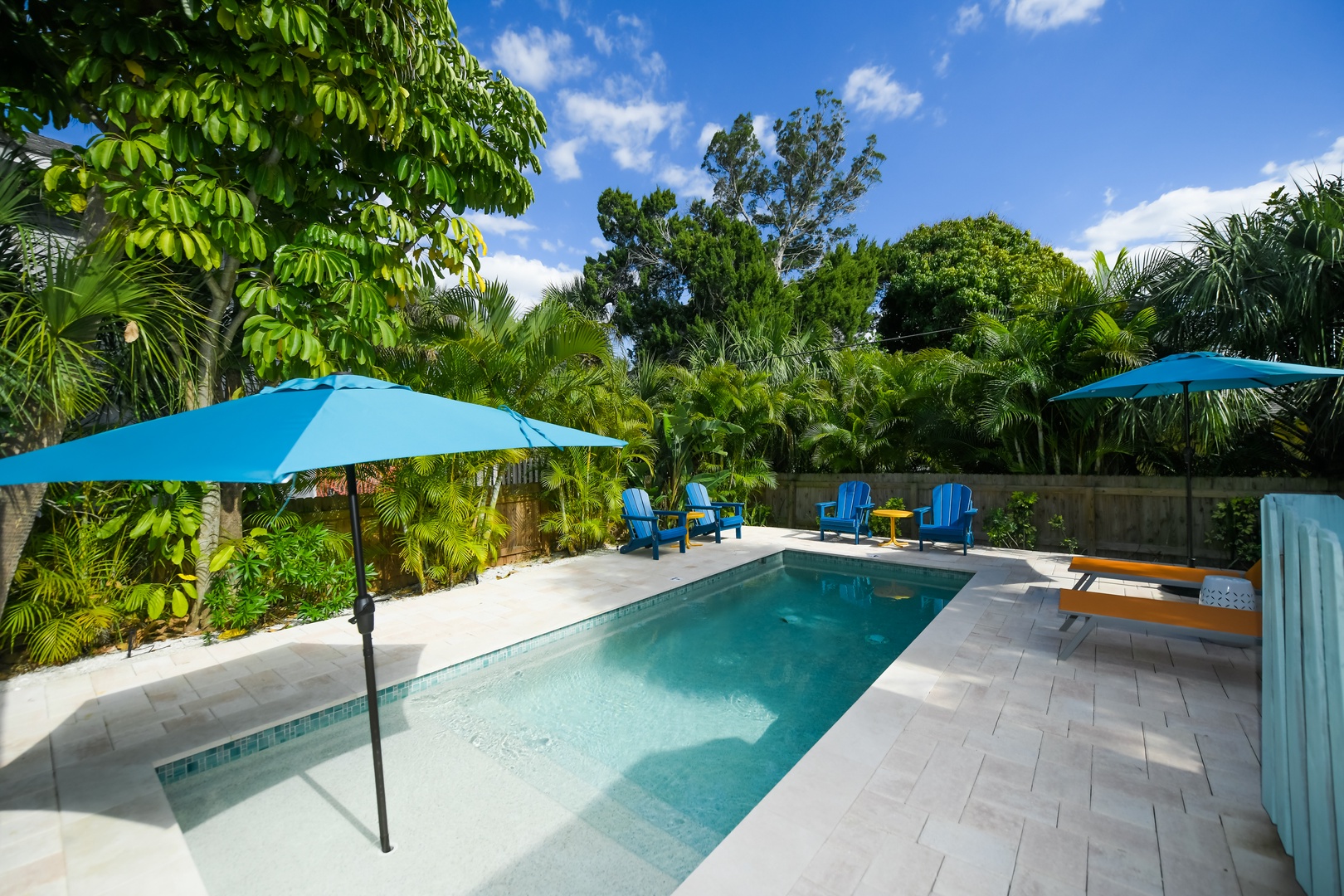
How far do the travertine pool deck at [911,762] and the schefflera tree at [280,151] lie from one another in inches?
66.3

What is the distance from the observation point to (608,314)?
72.1 feet

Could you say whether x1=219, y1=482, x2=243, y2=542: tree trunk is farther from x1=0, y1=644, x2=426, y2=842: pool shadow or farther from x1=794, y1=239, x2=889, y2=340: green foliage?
x1=794, y1=239, x2=889, y2=340: green foliage

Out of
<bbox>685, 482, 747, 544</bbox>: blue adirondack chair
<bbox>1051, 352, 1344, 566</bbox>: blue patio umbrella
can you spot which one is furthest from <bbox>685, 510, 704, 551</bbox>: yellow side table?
<bbox>1051, 352, 1344, 566</bbox>: blue patio umbrella

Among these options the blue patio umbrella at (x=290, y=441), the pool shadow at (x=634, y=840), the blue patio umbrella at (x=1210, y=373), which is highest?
the blue patio umbrella at (x=1210, y=373)

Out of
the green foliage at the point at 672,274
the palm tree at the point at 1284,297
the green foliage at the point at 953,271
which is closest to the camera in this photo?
the palm tree at the point at 1284,297

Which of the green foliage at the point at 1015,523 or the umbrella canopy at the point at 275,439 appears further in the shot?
the green foliage at the point at 1015,523

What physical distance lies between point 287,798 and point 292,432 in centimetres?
225

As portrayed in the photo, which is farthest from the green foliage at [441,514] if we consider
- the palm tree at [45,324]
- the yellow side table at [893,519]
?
the yellow side table at [893,519]

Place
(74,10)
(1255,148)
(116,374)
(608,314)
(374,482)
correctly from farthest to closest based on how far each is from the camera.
→ (608,314)
(1255,148)
(374,482)
(116,374)
(74,10)

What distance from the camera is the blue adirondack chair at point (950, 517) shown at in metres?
7.70

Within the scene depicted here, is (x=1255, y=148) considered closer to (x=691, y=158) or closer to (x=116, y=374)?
(x=116, y=374)

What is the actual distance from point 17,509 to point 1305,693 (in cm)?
647

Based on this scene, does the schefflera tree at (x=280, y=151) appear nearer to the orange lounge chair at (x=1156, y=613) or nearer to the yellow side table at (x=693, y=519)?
the yellow side table at (x=693, y=519)

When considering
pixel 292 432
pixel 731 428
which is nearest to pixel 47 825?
pixel 292 432
